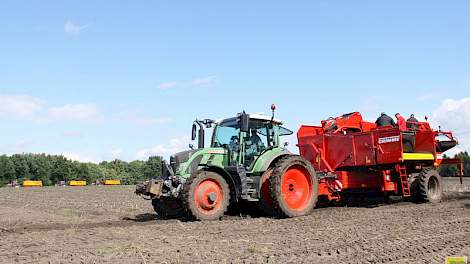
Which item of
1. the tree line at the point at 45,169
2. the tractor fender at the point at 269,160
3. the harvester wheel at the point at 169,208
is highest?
the tree line at the point at 45,169

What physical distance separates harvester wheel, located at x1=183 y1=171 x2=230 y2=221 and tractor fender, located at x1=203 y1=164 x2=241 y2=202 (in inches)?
8.0

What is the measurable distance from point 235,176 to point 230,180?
14cm

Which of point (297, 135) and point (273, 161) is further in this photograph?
point (297, 135)

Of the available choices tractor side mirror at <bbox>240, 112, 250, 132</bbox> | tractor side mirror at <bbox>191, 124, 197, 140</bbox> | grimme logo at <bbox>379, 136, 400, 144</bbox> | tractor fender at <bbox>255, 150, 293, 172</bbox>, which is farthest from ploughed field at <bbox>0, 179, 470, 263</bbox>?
grimme logo at <bbox>379, 136, 400, 144</bbox>

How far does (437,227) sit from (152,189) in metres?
5.60

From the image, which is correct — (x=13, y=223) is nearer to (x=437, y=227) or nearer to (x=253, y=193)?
(x=253, y=193)

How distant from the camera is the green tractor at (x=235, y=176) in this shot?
984 cm

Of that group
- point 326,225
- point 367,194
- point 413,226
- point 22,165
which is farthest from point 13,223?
point 22,165

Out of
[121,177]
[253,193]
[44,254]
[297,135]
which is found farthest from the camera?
[121,177]

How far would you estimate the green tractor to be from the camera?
9.84m

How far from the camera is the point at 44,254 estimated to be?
248 inches

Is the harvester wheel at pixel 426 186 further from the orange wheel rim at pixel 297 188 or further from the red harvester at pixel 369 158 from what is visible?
the orange wheel rim at pixel 297 188

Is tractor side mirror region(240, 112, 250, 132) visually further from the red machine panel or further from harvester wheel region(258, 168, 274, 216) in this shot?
the red machine panel

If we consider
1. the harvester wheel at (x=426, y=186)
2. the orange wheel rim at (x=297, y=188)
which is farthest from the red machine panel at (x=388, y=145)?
the orange wheel rim at (x=297, y=188)
